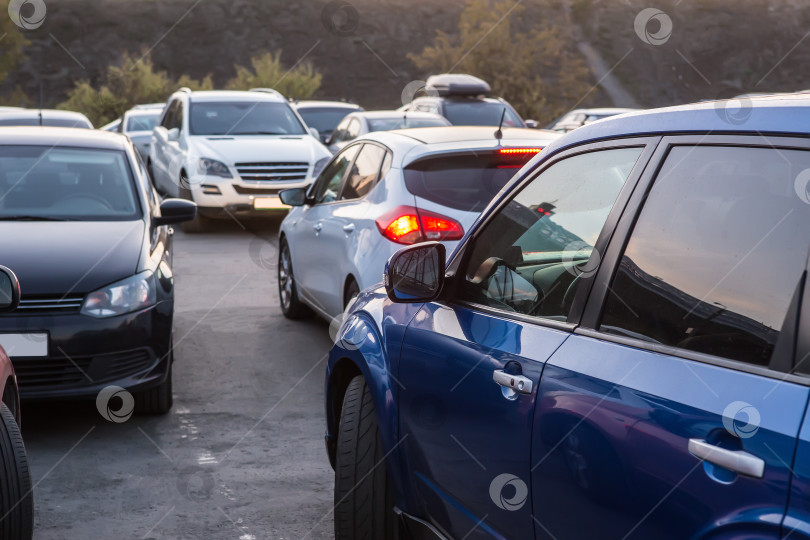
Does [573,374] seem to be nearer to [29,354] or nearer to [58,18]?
[29,354]

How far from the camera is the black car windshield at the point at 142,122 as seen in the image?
76.0ft

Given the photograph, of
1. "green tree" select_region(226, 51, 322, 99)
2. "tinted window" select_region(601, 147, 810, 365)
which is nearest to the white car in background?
"tinted window" select_region(601, 147, 810, 365)

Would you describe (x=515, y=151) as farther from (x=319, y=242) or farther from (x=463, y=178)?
(x=319, y=242)

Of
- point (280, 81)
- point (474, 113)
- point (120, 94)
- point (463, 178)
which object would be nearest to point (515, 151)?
point (463, 178)

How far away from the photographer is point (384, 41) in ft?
260

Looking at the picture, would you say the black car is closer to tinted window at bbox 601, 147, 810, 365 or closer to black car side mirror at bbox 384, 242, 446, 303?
black car side mirror at bbox 384, 242, 446, 303

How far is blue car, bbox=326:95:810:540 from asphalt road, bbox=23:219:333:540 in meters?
1.22

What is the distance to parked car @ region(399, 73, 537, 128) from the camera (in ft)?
58.8

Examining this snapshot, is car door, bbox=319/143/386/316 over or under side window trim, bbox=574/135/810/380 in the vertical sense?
under

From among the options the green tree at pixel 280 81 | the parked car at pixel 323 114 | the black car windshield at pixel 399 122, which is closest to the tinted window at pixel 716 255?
the black car windshield at pixel 399 122

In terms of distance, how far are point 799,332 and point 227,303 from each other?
8.01 meters

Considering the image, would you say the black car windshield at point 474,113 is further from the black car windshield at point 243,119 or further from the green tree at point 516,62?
the green tree at point 516,62

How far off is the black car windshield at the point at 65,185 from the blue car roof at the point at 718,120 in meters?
4.62

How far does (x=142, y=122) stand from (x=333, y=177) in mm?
16681
